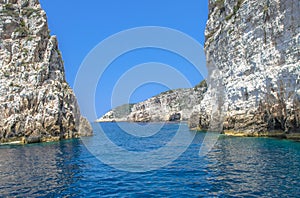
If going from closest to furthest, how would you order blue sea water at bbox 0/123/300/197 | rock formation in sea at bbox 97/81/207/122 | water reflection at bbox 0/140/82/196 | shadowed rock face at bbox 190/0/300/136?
blue sea water at bbox 0/123/300/197, water reflection at bbox 0/140/82/196, shadowed rock face at bbox 190/0/300/136, rock formation in sea at bbox 97/81/207/122

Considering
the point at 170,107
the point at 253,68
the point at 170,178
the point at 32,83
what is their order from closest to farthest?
the point at 170,178 < the point at 253,68 < the point at 32,83 < the point at 170,107

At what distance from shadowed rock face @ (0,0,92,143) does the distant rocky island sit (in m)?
33.5

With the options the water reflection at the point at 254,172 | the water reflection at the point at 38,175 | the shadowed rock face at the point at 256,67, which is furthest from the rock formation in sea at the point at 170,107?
the water reflection at the point at 38,175

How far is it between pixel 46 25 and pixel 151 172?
5414cm

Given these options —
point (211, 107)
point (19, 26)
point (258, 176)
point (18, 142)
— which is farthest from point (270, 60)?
point (19, 26)

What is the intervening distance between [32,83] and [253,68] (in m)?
43.1

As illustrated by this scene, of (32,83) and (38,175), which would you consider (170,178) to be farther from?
(32,83)

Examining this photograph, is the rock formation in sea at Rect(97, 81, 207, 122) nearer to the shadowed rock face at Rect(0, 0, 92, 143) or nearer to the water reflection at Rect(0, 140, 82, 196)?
the shadowed rock face at Rect(0, 0, 92, 143)

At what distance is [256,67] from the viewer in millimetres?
47531

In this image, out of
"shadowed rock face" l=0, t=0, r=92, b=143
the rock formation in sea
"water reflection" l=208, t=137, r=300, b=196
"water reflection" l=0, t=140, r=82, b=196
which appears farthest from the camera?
the rock formation in sea

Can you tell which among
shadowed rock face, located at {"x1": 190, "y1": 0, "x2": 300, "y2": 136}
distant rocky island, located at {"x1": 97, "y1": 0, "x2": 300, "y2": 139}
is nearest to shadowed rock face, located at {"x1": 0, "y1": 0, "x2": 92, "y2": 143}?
distant rocky island, located at {"x1": 97, "y1": 0, "x2": 300, "y2": 139}

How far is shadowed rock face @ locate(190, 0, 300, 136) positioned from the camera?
3731 centimetres

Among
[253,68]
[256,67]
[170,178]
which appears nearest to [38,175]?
[170,178]

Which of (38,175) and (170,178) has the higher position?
(38,175)
